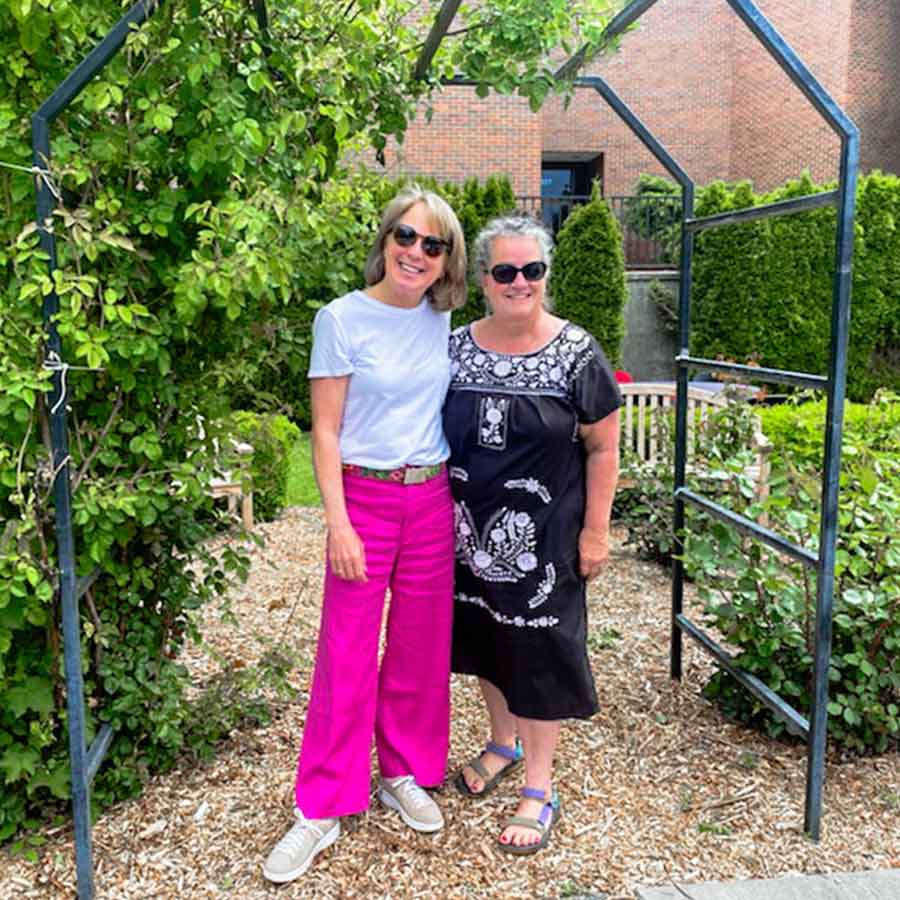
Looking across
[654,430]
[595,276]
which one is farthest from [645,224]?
[654,430]

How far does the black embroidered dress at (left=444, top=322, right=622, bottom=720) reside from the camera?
7.80 ft

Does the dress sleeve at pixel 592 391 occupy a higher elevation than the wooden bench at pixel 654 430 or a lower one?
higher

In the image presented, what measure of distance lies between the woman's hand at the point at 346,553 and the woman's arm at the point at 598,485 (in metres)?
0.58

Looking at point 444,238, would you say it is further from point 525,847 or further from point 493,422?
point 525,847

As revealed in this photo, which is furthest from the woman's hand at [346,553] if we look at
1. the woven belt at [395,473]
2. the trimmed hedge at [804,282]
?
the trimmed hedge at [804,282]

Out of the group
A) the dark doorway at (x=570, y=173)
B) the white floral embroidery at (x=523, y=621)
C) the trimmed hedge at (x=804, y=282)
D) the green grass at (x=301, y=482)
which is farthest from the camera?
the dark doorway at (x=570, y=173)

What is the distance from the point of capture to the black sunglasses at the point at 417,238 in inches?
92.2

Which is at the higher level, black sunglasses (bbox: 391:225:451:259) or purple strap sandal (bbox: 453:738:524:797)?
black sunglasses (bbox: 391:225:451:259)

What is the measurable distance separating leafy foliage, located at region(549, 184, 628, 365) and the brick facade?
595 centimetres

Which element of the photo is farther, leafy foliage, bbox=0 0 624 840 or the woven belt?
the woven belt

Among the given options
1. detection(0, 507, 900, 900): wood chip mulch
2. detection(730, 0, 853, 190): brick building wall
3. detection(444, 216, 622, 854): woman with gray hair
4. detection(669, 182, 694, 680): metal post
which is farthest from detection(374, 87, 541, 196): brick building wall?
detection(444, 216, 622, 854): woman with gray hair

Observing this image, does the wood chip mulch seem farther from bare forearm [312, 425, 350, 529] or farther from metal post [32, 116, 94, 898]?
bare forearm [312, 425, 350, 529]

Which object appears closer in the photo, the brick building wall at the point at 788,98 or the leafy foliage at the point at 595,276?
the leafy foliage at the point at 595,276

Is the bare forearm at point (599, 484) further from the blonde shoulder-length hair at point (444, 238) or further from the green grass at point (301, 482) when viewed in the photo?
the green grass at point (301, 482)
